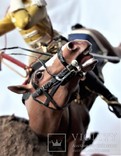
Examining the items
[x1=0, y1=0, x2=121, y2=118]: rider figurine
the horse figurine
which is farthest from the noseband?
[x1=0, y1=0, x2=121, y2=118]: rider figurine

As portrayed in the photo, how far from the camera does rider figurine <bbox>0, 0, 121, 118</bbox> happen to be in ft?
3.32

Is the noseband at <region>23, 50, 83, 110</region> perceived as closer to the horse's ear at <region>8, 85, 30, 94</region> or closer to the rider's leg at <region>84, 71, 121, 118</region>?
the horse's ear at <region>8, 85, 30, 94</region>

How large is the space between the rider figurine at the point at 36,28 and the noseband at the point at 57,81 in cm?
11

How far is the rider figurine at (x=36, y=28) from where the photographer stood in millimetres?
1011

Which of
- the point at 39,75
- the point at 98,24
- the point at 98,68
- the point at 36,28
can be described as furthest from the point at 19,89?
the point at 98,24

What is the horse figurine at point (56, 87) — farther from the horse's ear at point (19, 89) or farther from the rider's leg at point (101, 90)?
the rider's leg at point (101, 90)

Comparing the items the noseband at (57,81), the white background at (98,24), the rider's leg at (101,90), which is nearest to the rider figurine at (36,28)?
the rider's leg at (101,90)

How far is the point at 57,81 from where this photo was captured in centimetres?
93

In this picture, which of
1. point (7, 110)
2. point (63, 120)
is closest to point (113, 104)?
point (63, 120)

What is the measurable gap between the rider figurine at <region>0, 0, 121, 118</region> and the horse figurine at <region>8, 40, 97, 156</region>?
96 millimetres

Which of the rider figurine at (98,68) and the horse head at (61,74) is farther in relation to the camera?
the rider figurine at (98,68)

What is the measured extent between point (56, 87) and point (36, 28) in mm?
232

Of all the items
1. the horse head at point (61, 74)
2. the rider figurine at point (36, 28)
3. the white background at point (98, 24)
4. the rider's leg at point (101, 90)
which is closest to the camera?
the horse head at point (61, 74)

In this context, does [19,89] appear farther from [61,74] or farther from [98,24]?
[98,24]
